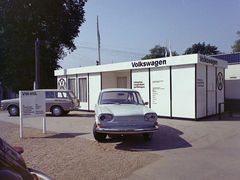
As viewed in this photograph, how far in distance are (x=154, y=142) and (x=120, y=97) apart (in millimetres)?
2041

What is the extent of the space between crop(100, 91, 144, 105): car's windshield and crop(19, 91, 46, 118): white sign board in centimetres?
249

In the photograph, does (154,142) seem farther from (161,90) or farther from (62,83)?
(62,83)

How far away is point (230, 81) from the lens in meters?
16.5

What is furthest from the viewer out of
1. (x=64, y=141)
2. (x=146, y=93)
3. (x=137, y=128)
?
(x=146, y=93)

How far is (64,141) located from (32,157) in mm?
1778

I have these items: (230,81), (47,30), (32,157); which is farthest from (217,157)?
(47,30)

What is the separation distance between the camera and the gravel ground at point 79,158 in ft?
14.7

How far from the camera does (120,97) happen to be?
801cm

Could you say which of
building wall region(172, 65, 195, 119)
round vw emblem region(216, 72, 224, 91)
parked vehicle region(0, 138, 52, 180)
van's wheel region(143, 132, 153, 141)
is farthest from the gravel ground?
round vw emblem region(216, 72, 224, 91)

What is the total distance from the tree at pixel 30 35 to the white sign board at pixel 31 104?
17.8 meters

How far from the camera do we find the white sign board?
8117mm

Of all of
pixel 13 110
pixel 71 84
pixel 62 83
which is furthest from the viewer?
pixel 62 83

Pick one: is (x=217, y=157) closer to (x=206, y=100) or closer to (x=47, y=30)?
(x=206, y=100)

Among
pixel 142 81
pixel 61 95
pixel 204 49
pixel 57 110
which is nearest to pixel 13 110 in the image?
pixel 57 110
